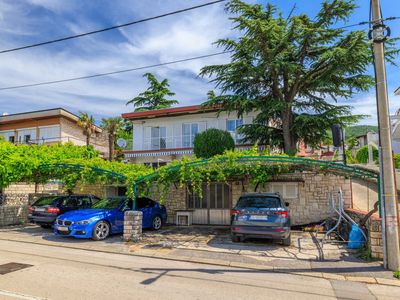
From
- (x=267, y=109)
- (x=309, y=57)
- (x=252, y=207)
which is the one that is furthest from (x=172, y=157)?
(x=252, y=207)

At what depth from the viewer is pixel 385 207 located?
24.0ft

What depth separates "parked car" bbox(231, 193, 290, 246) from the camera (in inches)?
364

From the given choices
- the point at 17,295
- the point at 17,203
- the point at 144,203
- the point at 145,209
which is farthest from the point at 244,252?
the point at 17,203

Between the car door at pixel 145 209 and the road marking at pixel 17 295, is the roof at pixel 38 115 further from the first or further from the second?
the road marking at pixel 17 295

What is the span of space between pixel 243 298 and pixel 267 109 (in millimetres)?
13458

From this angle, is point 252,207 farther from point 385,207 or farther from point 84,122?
point 84,122

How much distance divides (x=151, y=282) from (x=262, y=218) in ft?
14.5

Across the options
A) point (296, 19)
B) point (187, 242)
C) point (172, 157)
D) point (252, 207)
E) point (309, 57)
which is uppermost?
point (296, 19)

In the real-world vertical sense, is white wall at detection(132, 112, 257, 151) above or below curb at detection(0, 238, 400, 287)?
above

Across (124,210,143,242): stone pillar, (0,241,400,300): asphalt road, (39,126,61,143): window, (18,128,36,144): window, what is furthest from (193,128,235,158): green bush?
(18,128,36,144): window

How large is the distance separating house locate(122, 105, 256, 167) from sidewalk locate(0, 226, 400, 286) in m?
10.7

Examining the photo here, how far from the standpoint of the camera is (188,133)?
2344 centimetres

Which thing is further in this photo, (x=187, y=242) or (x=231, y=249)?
(x=187, y=242)

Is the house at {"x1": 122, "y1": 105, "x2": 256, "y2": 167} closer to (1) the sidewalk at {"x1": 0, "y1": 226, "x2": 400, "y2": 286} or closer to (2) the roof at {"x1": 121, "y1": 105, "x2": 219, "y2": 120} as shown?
(2) the roof at {"x1": 121, "y1": 105, "x2": 219, "y2": 120}
